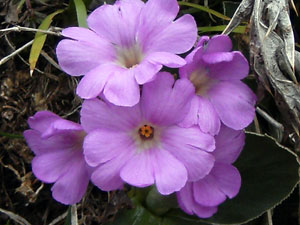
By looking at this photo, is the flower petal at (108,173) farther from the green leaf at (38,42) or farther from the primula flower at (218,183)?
the green leaf at (38,42)

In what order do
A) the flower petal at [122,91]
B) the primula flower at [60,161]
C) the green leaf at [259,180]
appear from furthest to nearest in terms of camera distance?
1. the green leaf at [259,180]
2. the primula flower at [60,161]
3. the flower petal at [122,91]

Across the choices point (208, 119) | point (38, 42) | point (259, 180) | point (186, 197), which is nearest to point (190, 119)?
point (208, 119)

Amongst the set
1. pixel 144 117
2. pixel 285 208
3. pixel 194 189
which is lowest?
pixel 285 208

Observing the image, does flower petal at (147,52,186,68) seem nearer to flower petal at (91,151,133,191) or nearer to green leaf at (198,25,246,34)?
flower petal at (91,151,133,191)

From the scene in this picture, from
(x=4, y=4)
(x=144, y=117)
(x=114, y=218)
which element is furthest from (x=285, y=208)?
(x=4, y=4)

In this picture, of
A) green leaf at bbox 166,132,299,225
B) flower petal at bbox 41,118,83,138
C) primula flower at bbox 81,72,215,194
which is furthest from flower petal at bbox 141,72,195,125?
green leaf at bbox 166,132,299,225

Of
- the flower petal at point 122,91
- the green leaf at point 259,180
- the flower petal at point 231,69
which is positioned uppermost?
the flower petal at point 122,91

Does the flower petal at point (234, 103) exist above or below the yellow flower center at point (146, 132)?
above

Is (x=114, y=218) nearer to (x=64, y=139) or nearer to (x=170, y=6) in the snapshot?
(x=64, y=139)

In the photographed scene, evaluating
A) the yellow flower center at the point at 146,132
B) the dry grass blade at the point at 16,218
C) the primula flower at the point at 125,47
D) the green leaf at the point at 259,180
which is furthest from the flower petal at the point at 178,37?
the dry grass blade at the point at 16,218
